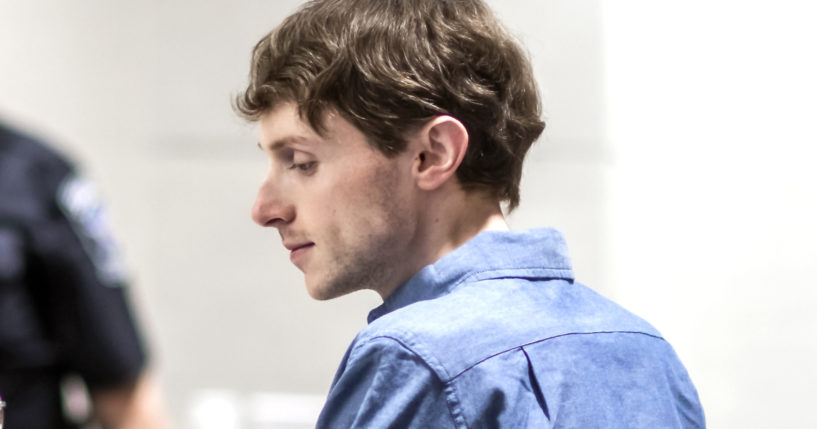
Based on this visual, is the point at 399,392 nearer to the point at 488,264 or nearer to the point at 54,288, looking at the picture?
the point at 488,264

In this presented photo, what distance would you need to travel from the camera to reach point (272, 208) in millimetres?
938

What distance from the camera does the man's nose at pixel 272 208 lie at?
93 centimetres

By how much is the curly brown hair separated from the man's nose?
0.27 feet

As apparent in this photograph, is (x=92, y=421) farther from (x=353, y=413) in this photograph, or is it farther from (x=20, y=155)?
(x=353, y=413)

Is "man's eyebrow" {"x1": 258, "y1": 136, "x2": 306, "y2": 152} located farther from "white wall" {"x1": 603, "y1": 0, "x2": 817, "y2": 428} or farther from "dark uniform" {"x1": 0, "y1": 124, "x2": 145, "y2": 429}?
"white wall" {"x1": 603, "y1": 0, "x2": 817, "y2": 428}

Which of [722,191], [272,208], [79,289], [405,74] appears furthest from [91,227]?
[722,191]

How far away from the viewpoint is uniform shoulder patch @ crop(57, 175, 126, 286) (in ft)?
5.24

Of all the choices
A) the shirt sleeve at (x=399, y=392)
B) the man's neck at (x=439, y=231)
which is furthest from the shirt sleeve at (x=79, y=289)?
the shirt sleeve at (x=399, y=392)

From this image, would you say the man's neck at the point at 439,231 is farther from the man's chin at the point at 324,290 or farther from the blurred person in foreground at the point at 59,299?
the blurred person in foreground at the point at 59,299

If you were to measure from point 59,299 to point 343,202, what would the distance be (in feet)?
2.89

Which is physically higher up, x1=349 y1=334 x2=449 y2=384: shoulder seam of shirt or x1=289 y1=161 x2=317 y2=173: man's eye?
x1=289 y1=161 x2=317 y2=173: man's eye

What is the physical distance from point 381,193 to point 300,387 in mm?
1405

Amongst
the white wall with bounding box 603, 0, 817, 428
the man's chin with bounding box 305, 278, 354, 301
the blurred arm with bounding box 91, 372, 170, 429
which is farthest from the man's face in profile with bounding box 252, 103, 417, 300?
the white wall with bounding box 603, 0, 817, 428

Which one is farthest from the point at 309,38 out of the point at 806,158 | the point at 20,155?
the point at 806,158
